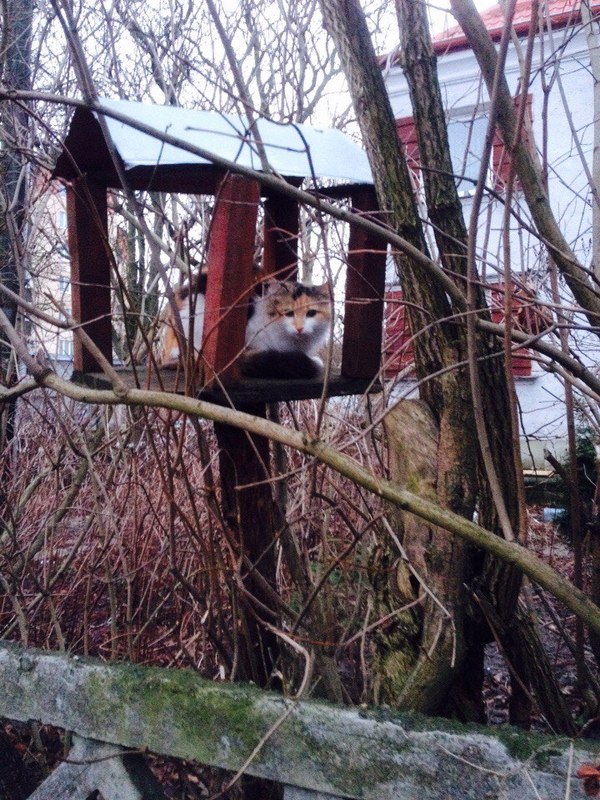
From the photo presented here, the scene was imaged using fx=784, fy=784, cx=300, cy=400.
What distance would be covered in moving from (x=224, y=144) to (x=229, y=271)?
0.32 metres

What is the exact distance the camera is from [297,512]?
297cm

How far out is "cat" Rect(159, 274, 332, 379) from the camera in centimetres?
211

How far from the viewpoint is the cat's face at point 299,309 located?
243 centimetres

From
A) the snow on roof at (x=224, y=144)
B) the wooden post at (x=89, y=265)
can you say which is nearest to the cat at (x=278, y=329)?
the wooden post at (x=89, y=265)

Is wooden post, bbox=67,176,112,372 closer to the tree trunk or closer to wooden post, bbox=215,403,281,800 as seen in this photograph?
wooden post, bbox=215,403,281,800

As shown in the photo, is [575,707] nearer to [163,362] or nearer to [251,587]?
[251,587]

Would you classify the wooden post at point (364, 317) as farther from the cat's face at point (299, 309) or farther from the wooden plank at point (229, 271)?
the wooden plank at point (229, 271)

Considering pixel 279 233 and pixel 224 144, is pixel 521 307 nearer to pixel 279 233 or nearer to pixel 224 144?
pixel 224 144

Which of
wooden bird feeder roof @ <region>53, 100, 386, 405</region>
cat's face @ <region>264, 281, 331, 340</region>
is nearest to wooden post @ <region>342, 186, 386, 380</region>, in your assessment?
wooden bird feeder roof @ <region>53, 100, 386, 405</region>

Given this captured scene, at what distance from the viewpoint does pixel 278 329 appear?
7.96 ft

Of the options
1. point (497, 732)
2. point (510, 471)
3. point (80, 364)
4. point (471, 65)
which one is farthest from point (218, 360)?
point (471, 65)

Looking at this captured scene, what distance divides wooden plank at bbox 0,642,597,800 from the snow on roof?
3.89 feet

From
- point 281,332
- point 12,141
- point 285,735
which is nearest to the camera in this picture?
point 285,735

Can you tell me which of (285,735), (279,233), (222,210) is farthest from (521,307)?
(279,233)
